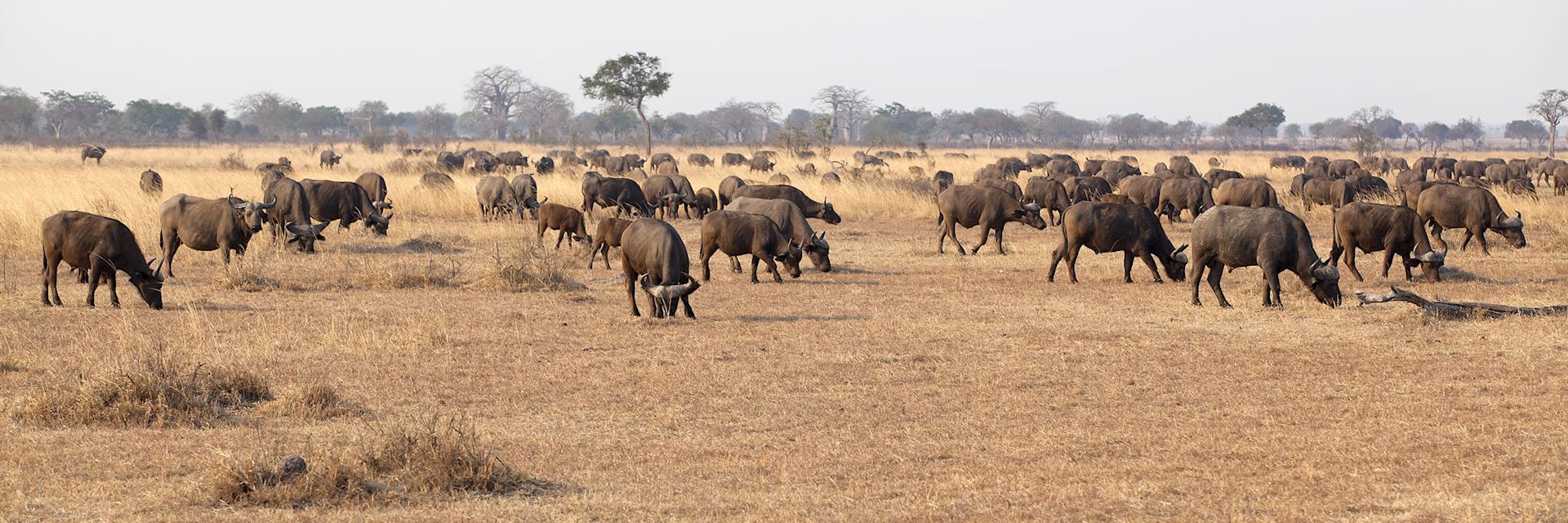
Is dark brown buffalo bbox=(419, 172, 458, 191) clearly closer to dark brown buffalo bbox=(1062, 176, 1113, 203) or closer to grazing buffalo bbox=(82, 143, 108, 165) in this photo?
dark brown buffalo bbox=(1062, 176, 1113, 203)

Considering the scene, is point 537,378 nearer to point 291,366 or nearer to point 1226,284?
point 291,366

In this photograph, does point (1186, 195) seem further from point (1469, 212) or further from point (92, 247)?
point (92, 247)

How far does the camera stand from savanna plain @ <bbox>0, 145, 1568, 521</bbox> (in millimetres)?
6461

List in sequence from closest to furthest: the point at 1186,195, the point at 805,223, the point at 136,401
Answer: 1. the point at 136,401
2. the point at 805,223
3. the point at 1186,195

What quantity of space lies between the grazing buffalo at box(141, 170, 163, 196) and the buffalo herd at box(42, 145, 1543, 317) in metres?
0.06

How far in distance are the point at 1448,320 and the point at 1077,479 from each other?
6.88 meters

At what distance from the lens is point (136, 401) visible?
8.05 metres

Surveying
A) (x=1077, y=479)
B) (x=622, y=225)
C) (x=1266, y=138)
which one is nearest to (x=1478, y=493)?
(x=1077, y=479)

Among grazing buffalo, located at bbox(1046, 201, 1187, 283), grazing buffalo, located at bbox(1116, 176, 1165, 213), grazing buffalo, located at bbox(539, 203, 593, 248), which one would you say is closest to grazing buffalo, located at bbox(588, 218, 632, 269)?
grazing buffalo, located at bbox(539, 203, 593, 248)

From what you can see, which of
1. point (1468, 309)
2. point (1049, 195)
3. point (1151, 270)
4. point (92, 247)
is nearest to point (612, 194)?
point (1049, 195)

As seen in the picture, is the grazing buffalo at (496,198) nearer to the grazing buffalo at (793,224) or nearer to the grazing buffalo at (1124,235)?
the grazing buffalo at (793,224)

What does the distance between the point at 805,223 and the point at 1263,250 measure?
5.98 m

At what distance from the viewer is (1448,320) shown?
1215 centimetres

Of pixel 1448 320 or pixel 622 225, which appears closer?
pixel 1448 320
